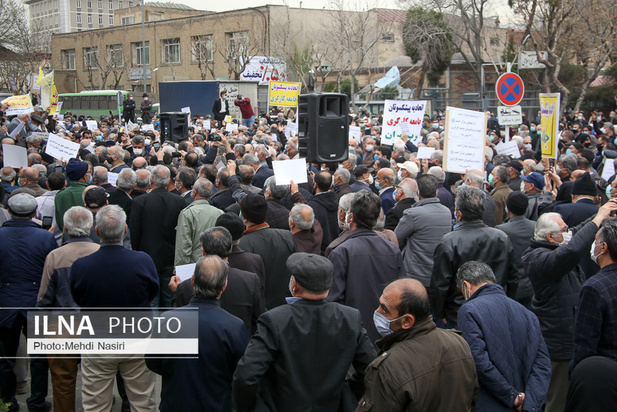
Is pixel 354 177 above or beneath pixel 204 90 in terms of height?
beneath

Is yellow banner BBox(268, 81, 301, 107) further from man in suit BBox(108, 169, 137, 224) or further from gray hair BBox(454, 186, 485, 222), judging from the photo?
gray hair BBox(454, 186, 485, 222)

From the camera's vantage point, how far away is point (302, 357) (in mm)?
3488

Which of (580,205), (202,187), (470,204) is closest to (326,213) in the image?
(202,187)

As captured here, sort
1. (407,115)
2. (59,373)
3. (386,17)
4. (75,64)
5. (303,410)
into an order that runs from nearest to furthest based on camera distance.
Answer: (303,410) < (59,373) < (407,115) < (386,17) < (75,64)

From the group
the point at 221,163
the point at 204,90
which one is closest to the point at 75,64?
the point at 204,90

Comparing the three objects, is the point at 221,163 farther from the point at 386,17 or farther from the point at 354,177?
the point at 386,17

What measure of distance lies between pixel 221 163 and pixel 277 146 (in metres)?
3.95

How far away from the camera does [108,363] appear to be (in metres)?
4.80

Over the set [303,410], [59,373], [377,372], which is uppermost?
[377,372]

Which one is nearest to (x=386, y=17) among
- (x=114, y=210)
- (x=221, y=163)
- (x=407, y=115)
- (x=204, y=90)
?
(x=204, y=90)

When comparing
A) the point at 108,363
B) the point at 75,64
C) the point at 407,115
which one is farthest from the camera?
the point at 75,64

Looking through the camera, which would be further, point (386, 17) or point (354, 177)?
point (386, 17)

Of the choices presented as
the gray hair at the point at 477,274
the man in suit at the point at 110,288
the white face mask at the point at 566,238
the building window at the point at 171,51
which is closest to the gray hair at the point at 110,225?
the man in suit at the point at 110,288

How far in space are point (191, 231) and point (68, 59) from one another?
74.2 meters
